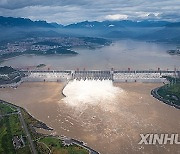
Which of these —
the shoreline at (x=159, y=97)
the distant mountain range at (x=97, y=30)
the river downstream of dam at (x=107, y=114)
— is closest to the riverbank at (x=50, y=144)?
the river downstream of dam at (x=107, y=114)

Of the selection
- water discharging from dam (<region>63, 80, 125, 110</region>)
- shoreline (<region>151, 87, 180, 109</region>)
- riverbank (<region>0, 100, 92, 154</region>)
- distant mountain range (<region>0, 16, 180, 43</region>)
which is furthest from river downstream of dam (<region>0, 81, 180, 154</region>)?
distant mountain range (<region>0, 16, 180, 43</region>)

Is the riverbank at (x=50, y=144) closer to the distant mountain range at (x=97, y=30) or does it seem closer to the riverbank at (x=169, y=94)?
the riverbank at (x=169, y=94)

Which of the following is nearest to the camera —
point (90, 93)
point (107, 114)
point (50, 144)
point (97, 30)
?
point (50, 144)

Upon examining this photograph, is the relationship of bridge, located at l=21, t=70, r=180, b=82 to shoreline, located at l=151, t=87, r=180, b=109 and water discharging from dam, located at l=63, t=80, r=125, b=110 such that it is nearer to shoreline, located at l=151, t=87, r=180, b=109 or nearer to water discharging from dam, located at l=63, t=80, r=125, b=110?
water discharging from dam, located at l=63, t=80, r=125, b=110

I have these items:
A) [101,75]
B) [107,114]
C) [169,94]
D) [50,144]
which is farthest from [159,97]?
[50,144]

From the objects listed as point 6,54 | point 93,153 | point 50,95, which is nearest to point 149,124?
point 93,153

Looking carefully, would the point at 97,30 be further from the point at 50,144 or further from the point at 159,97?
the point at 50,144
